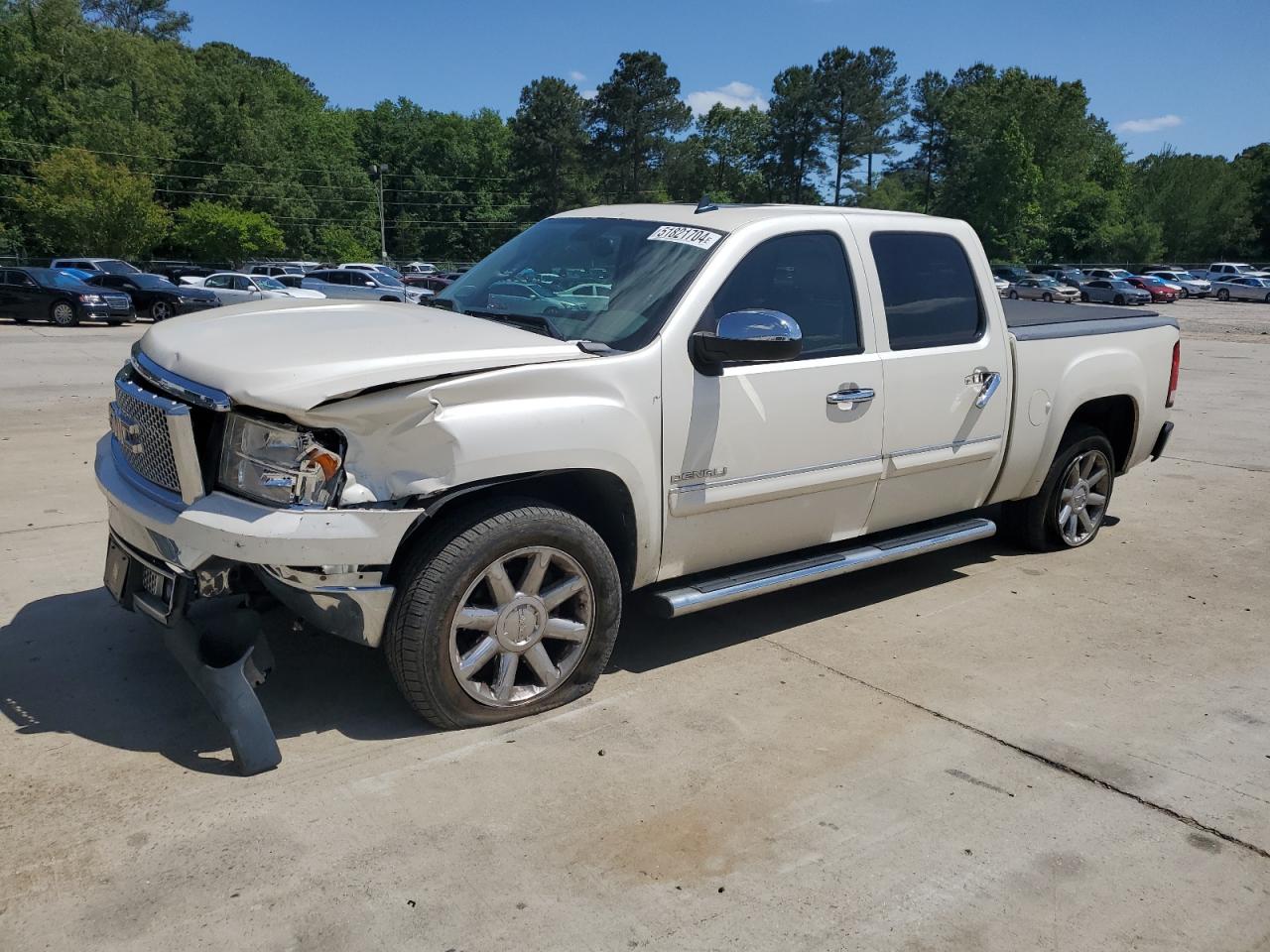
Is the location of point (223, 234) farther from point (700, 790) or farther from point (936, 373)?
point (700, 790)

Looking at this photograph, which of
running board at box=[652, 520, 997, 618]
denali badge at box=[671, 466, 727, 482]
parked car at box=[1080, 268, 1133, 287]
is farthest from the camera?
parked car at box=[1080, 268, 1133, 287]

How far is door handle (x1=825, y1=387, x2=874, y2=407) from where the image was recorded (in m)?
4.47

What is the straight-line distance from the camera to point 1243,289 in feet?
180

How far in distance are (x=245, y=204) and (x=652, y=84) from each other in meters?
28.8

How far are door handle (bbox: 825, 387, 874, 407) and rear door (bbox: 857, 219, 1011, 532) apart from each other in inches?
6.3

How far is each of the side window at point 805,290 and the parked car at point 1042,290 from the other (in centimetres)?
4914

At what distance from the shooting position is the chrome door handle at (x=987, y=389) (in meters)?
5.18

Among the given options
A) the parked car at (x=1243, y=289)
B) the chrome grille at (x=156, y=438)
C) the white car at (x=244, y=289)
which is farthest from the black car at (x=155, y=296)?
the parked car at (x=1243, y=289)

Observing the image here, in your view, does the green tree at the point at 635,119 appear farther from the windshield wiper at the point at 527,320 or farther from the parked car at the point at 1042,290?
the windshield wiper at the point at 527,320

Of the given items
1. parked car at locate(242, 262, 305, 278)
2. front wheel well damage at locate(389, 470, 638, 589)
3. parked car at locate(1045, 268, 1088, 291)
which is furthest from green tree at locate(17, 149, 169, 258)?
front wheel well damage at locate(389, 470, 638, 589)

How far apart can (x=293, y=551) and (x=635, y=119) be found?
75.2m

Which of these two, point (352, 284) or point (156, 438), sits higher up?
point (156, 438)

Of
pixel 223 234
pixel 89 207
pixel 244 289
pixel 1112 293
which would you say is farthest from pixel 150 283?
pixel 1112 293

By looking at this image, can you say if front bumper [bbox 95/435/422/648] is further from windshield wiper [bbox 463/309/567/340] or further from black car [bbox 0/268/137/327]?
black car [bbox 0/268/137/327]
